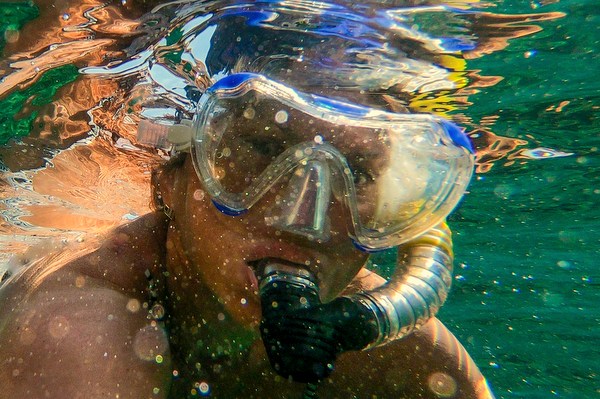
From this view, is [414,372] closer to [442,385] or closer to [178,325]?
[442,385]

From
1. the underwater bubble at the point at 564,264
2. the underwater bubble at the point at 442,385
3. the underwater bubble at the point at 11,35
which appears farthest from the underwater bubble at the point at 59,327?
the underwater bubble at the point at 564,264

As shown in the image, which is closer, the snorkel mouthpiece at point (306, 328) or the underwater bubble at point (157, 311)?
the snorkel mouthpiece at point (306, 328)

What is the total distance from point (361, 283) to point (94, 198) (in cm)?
783

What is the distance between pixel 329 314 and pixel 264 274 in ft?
2.11

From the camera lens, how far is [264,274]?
3.18 meters

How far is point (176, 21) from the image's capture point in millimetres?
4590

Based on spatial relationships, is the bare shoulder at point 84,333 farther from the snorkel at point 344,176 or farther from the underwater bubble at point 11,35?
the underwater bubble at point 11,35

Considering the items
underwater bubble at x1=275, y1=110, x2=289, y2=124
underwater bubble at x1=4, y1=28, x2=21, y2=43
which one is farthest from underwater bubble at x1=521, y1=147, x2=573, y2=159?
underwater bubble at x1=4, y1=28, x2=21, y2=43

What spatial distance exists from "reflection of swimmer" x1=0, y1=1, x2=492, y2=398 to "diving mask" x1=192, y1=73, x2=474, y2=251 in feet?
0.04

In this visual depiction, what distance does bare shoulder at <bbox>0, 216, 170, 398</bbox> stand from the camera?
2875 mm

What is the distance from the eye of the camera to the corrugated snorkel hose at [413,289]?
319cm

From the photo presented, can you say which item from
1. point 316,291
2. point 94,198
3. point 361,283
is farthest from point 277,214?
point 94,198

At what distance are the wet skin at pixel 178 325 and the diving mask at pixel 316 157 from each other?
244 mm

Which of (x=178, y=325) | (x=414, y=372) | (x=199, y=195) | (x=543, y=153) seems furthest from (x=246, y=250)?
(x=543, y=153)
